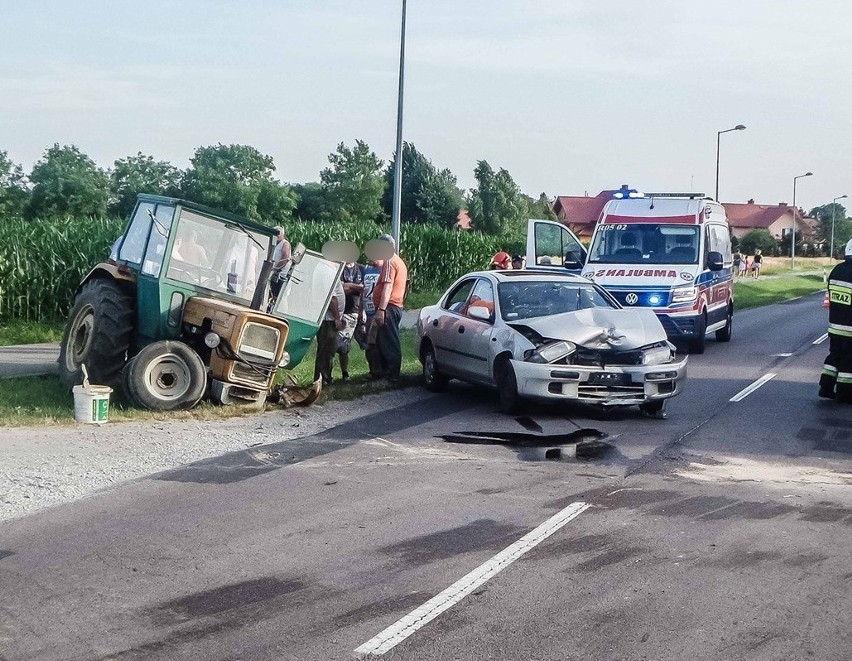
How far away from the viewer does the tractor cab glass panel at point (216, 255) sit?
1189 cm

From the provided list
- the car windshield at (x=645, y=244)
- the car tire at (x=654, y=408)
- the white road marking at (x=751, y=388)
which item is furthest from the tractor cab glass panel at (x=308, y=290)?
the car windshield at (x=645, y=244)

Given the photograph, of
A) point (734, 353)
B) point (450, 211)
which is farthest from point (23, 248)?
point (450, 211)

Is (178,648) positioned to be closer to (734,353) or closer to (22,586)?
(22,586)

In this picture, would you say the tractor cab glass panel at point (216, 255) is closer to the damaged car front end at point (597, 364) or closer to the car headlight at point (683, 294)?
the damaged car front end at point (597, 364)

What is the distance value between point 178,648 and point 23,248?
Result: 17728mm

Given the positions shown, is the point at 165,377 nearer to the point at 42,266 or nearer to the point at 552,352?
the point at 552,352

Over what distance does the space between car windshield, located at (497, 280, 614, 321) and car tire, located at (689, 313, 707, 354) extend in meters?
6.21

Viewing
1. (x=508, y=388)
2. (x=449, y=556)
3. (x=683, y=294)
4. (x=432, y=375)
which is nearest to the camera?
(x=449, y=556)

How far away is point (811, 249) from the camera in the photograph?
4370 inches

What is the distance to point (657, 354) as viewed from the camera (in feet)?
39.8

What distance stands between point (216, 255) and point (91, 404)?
2.28 m

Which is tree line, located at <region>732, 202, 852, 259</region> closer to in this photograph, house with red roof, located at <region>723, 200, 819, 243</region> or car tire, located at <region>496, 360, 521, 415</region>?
house with red roof, located at <region>723, 200, 819, 243</region>

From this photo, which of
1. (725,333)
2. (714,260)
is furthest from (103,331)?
(725,333)

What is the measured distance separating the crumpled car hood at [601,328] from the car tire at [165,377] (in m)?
3.56
